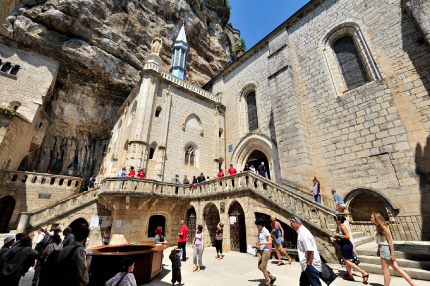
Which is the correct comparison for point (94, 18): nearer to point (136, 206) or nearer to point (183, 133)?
point (183, 133)

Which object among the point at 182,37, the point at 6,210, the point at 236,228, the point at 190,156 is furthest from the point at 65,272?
the point at 182,37

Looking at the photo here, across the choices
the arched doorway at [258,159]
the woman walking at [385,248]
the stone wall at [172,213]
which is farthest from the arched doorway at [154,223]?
the woman walking at [385,248]

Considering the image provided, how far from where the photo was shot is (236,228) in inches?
356

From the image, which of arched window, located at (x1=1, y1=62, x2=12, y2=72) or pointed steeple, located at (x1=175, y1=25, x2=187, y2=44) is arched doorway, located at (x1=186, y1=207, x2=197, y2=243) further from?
arched window, located at (x1=1, y1=62, x2=12, y2=72)

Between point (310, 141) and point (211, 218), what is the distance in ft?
24.2

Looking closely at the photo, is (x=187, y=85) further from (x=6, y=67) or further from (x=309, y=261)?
(x=309, y=261)

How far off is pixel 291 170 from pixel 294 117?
3103 mm

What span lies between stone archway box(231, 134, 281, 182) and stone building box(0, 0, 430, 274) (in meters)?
0.10

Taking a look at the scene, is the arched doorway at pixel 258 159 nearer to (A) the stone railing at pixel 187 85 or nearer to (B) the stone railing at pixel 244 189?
(B) the stone railing at pixel 244 189

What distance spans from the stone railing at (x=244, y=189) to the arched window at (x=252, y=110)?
6930 millimetres

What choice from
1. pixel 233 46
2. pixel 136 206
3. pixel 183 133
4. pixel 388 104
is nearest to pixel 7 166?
pixel 136 206

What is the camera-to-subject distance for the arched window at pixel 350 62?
10453mm

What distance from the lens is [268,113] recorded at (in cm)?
1384

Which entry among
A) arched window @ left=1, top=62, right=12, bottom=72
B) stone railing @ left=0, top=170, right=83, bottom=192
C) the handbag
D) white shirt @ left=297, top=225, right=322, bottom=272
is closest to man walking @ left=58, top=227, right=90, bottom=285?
white shirt @ left=297, top=225, right=322, bottom=272
